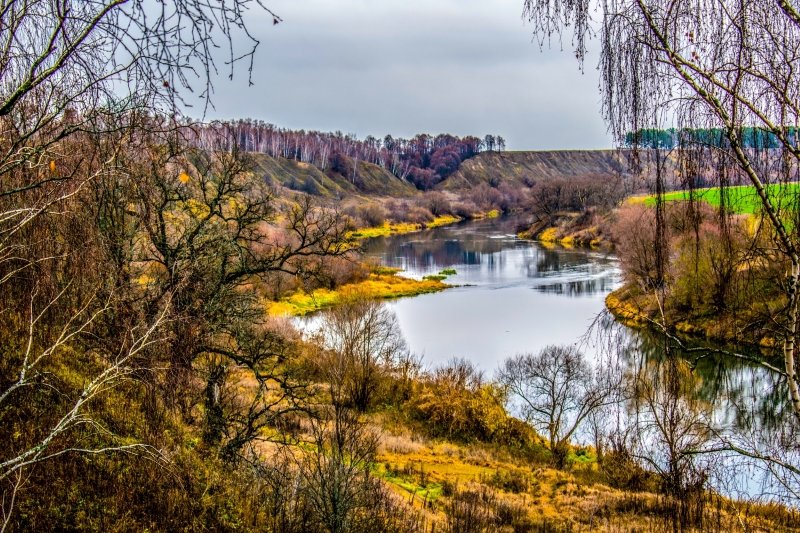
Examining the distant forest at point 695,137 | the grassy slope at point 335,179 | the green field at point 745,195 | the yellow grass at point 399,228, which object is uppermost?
the grassy slope at point 335,179

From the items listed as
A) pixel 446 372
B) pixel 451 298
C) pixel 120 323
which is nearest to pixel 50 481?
pixel 120 323

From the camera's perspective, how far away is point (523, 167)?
168 meters

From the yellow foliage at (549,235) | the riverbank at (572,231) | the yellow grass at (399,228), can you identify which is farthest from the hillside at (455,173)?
the yellow foliage at (549,235)

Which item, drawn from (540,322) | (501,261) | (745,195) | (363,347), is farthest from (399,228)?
(745,195)

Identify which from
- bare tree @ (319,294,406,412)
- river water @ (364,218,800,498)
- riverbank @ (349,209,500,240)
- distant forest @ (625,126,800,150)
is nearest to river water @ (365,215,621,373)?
river water @ (364,218,800,498)

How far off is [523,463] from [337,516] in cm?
1188

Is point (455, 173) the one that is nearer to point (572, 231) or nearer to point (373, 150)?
point (373, 150)

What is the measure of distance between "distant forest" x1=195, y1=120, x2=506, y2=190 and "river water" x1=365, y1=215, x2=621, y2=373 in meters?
60.7

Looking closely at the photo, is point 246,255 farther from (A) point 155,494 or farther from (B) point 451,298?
(B) point 451,298

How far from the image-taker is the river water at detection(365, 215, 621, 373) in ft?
83.4

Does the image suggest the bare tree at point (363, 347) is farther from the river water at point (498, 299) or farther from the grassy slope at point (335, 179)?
the grassy slope at point (335, 179)

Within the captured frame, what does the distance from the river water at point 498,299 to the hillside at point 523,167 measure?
8248cm

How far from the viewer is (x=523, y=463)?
54.7 ft

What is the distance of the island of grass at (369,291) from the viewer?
1345 inches
